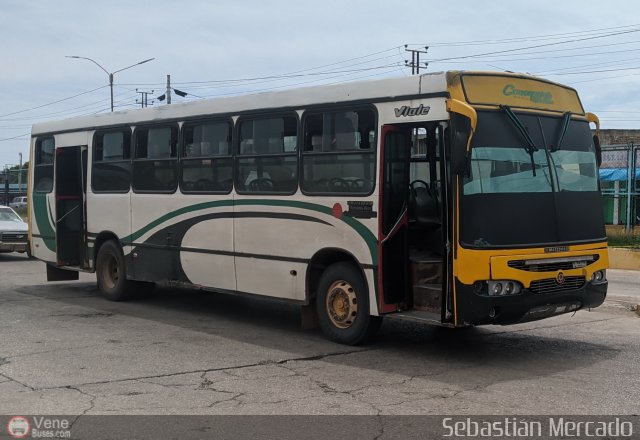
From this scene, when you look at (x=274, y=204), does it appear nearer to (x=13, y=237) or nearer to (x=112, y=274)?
(x=112, y=274)

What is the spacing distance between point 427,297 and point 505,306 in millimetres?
934

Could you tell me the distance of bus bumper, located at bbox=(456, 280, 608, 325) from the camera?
744 centimetres

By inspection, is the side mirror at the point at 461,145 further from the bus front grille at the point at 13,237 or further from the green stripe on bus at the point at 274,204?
the bus front grille at the point at 13,237

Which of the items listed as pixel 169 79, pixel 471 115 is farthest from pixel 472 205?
pixel 169 79

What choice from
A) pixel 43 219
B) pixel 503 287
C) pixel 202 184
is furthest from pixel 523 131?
pixel 43 219

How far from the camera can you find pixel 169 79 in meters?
46.6

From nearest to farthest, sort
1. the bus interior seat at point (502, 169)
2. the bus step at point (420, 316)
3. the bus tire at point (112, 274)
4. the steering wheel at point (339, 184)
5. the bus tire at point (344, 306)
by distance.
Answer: the bus interior seat at point (502, 169), the bus step at point (420, 316), the bus tire at point (344, 306), the steering wheel at point (339, 184), the bus tire at point (112, 274)

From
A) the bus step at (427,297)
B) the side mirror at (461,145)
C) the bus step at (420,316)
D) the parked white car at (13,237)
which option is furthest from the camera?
the parked white car at (13,237)

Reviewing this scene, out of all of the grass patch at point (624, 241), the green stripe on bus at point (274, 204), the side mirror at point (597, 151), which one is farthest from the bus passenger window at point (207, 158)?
the grass patch at point (624, 241)

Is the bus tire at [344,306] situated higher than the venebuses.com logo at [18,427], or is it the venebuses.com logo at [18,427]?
the bus tire at [344,306]

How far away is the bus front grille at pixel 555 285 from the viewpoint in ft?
25.3

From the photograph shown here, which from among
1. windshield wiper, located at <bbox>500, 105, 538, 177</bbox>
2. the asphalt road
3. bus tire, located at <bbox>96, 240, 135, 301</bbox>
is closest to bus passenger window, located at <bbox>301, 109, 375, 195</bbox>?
windshield wiper, located at <bbox>500, 105, 538, 177</bbox>

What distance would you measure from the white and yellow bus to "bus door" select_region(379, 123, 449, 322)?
0.02 meters

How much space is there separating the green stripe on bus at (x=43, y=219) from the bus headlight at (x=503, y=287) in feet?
29.1
